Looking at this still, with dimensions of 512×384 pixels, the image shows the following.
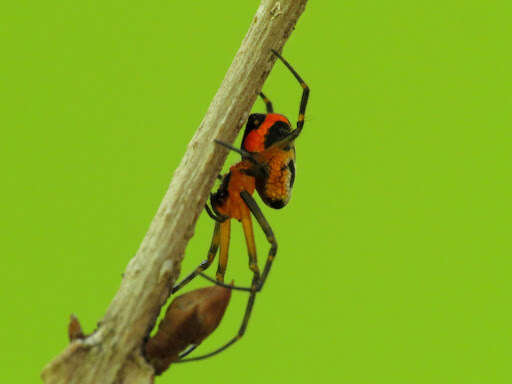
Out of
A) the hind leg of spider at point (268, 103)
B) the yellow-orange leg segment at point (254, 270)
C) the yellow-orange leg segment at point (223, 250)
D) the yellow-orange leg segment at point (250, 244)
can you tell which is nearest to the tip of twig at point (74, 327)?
the yellow-orange leg segment at point (254, 270)

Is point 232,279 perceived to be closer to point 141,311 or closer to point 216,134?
point 141,311

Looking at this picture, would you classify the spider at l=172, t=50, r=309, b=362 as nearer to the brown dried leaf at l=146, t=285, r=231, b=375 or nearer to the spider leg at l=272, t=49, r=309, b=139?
the spider leg at l=272, t=49, r=309, b=139

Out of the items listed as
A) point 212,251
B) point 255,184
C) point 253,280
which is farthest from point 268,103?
→ point 253,280

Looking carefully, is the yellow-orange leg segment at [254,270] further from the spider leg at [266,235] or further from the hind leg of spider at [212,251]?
the hind leg of spider at [212,251]

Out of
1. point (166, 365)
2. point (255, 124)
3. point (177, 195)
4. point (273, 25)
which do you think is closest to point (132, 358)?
point (166, 365)

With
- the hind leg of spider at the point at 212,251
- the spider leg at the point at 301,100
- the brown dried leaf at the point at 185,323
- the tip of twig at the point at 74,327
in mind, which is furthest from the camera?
the hind leg of spider at the point at 212,251

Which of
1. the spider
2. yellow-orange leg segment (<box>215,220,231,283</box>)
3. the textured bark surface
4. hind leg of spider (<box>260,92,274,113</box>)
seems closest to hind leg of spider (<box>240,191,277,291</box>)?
the spider
